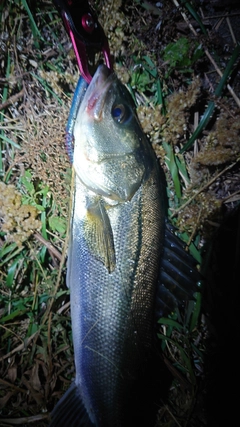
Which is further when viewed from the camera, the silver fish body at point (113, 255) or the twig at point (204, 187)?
the twig at point (204, 187)

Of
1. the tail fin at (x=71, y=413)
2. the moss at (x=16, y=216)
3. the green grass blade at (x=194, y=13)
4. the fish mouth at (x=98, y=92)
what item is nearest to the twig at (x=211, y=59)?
the green grass blade at (x=194, y=13)

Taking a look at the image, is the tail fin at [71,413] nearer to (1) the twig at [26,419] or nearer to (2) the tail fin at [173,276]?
(1) the twig at [26,419]

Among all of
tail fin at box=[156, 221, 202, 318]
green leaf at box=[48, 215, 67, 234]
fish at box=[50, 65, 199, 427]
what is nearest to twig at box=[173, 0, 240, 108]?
fish at box=[50, 65, 199, 427]

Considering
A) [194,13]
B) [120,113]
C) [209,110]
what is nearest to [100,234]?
[120,113]

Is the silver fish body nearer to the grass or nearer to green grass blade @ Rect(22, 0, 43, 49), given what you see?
the grass

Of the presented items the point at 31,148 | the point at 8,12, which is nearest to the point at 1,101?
the point at 31,148

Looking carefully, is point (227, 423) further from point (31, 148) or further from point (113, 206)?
point (31, 148)
